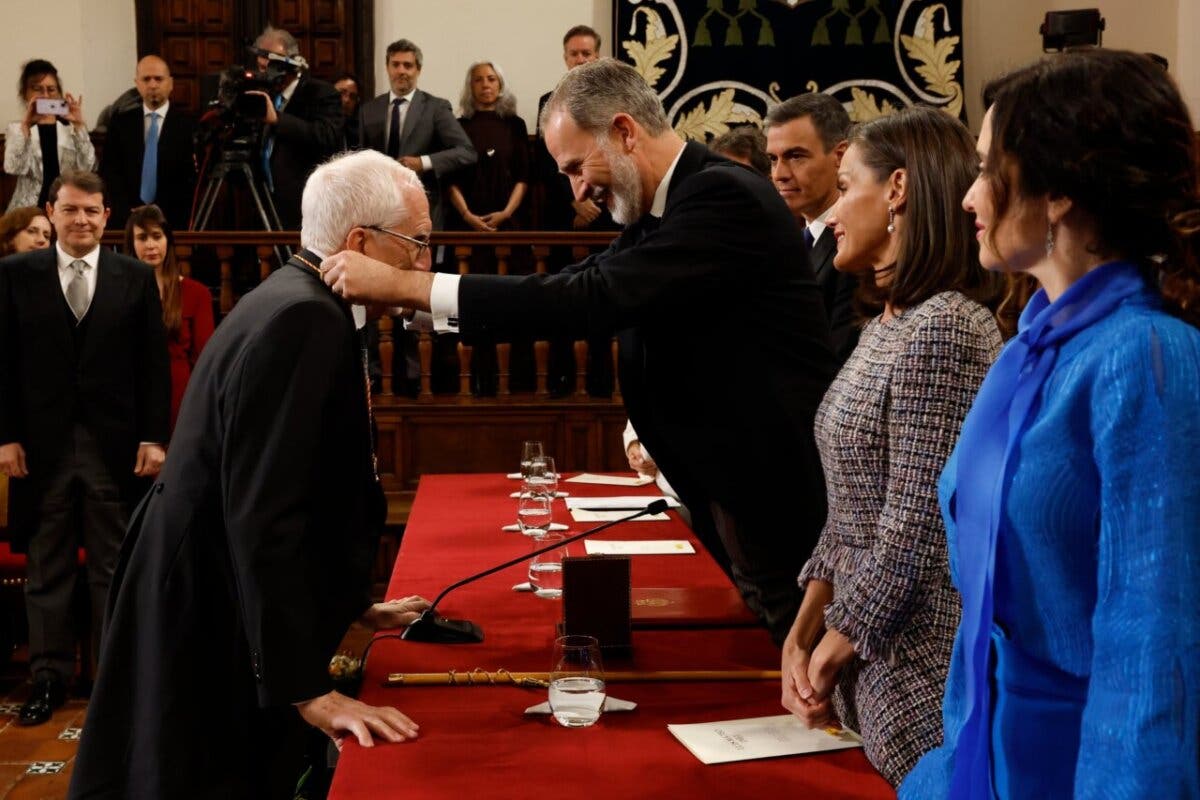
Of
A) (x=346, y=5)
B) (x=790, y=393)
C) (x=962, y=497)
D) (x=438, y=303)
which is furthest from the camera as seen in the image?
(x=346, y=5)

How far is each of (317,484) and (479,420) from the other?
171 inches

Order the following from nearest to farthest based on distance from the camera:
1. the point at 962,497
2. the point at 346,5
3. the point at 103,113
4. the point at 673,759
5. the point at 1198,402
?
the point at 1198,402 → the point at 962,497 → the point at 673,759 → the point at 103,113 → the point at 346,5

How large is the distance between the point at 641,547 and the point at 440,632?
31.9 inches

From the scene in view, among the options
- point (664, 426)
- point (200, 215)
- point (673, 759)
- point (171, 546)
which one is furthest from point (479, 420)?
point (673, 759)

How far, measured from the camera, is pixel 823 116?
12.8 feet

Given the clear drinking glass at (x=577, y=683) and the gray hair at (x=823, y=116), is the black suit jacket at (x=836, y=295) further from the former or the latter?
the clear drinking glass at (x=577, y=683)

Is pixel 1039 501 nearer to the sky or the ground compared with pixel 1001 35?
nearer to the ground

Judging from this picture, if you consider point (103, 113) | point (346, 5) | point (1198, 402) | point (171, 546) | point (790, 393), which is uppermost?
point (346, 5)

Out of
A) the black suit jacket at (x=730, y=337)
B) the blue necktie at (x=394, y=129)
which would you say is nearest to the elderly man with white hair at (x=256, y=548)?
the black suit jacket at (x=730, y=337)

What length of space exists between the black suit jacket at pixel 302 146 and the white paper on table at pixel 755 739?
5789 mm

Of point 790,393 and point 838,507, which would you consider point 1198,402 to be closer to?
point 838,507

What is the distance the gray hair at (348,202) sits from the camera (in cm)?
223

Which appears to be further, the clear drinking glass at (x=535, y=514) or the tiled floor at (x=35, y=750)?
the tiled floor at (x=35, y=750)

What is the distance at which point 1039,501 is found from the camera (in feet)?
3.93
